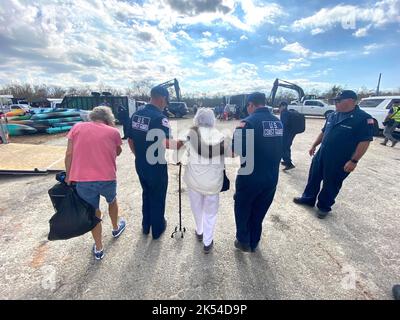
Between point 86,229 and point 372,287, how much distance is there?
9.79 feet

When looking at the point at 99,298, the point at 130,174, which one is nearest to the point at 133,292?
the point at 99,298

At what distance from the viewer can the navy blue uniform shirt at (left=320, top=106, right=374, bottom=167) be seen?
3096mm

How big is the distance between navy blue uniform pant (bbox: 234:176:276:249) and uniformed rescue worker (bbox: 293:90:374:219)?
1.50 metres

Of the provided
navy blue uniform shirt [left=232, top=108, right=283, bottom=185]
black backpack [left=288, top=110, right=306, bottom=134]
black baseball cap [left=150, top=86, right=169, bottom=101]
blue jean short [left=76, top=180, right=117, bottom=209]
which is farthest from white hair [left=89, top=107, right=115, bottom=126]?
black backpack [left=288, top=110, right=306, bottom=134]

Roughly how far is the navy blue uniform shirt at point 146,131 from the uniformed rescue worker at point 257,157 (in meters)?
0.84

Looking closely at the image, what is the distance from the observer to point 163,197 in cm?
281

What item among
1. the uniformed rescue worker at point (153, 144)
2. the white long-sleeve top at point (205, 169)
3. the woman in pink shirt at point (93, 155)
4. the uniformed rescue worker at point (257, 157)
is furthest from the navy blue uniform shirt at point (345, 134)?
the woman in pink shirt at point (93, 155)

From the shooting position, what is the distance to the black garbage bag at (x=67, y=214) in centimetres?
222

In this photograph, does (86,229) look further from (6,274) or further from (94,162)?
(6,274)

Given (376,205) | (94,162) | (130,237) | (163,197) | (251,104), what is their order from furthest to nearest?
(376,205) → (130,237) → (163,197) → (251,104) → (94,162)

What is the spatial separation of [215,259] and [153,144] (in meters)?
1.54

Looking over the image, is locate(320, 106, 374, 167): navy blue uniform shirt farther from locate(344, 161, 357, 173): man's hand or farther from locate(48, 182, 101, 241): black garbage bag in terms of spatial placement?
locate(48, 182, 101, 241): black garbage bag

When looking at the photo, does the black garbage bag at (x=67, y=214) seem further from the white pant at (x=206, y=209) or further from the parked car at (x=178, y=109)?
the parked car at (x=178, y=109)
